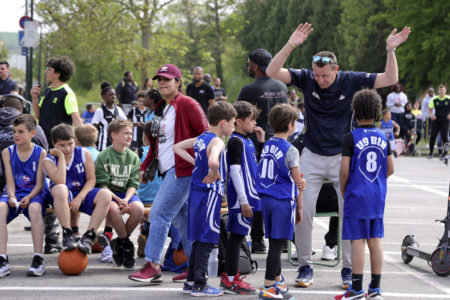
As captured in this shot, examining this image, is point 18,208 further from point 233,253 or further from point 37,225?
point 233,253

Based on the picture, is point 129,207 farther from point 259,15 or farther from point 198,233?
point 259,15

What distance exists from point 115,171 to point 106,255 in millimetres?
872

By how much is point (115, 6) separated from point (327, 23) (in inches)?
1302

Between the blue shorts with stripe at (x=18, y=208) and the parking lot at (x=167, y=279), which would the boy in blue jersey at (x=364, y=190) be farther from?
the blue shorts with stripe at (x=18, y=208)

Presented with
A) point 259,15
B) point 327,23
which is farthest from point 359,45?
point 259,15

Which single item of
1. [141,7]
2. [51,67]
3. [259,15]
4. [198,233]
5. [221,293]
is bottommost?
[221,293]

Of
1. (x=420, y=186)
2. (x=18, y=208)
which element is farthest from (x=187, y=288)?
(x=420, y=186)

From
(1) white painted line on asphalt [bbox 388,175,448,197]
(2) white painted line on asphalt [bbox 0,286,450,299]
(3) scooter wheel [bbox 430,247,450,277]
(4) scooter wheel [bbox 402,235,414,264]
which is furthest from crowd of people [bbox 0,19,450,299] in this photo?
(1) white painted line on asphalt [bbox 388,175,448,197]

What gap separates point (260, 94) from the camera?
27.7 feet

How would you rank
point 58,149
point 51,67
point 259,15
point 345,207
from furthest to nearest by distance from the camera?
1. point 259,15
2. point 51,67
3. point 58,149
4. point 345,207

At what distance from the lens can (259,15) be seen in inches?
2793

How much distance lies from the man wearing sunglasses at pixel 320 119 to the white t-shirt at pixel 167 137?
0.96 meters

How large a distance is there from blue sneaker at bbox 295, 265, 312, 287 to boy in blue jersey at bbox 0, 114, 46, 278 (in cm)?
250

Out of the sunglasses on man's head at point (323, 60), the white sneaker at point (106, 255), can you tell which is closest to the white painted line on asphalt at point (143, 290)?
the white sneaker at point (106, 255)
